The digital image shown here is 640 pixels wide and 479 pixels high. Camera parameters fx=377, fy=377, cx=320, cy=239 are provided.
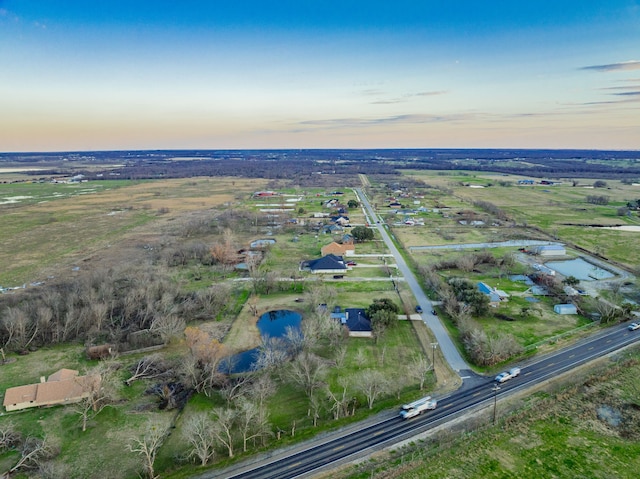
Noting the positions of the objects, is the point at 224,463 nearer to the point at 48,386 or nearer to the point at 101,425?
the point at 101,425

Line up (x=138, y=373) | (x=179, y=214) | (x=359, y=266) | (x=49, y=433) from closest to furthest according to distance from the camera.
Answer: (x=49, y=433) < (x=138, y=373) < (x=359, y=266) < (x=179, y=214)

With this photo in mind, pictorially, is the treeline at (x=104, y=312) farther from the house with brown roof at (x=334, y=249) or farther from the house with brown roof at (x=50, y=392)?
the house with brown roof at (x=334, y=249)

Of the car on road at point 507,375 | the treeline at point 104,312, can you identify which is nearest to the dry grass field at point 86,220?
the treeline at point 104,312

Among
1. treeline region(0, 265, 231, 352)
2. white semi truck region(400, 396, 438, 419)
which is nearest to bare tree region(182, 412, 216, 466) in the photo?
white semi truck region(400, 396, 438, 419)

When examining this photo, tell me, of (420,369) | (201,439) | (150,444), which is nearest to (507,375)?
(420,369)

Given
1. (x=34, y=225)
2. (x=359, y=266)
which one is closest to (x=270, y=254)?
(x=359, y=266)

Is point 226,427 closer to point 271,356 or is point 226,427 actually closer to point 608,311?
point 271,356
